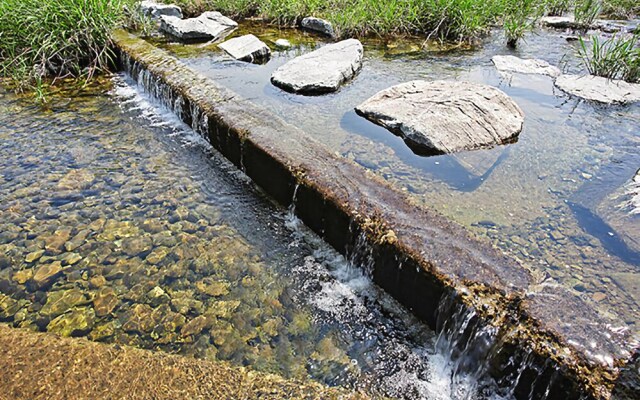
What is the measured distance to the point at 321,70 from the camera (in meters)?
5.20

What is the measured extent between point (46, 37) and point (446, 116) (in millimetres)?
4888

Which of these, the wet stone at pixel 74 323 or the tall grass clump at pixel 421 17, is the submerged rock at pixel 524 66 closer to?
the tall grass clump at pixel 421 17

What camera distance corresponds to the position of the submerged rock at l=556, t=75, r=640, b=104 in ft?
15.5

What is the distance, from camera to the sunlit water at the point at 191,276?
2.05 meters

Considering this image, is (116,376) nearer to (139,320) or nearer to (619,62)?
(139,320)

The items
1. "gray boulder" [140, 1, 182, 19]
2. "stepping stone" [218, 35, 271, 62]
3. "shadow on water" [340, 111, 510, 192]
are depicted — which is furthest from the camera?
"gray boulder" [140, 1, 182, 19]

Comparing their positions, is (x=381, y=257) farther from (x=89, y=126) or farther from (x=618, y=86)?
(x=618, y=86)

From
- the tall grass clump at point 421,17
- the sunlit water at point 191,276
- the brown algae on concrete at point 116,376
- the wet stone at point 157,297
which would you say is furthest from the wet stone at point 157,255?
the tall grass clump at point 421,17

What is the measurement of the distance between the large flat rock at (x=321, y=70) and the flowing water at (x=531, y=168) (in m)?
0.12

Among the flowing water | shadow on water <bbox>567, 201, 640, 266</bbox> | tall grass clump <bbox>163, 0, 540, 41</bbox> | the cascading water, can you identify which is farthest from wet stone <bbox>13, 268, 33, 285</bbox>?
tall grass clump <bbox>163, 0, 540, 41</bbox>

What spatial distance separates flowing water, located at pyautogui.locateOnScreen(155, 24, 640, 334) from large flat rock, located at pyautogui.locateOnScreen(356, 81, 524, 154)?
0.11 m

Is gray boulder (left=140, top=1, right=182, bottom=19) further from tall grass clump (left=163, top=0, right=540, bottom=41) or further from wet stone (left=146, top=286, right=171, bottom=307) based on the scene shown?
wet stone (left=146, top=286, right=171, bottom=307)

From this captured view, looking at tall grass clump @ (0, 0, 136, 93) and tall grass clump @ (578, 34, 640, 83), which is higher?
tall grass clump @ (578, 34, 640, 83)

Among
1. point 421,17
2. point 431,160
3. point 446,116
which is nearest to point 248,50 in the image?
point 421,17
